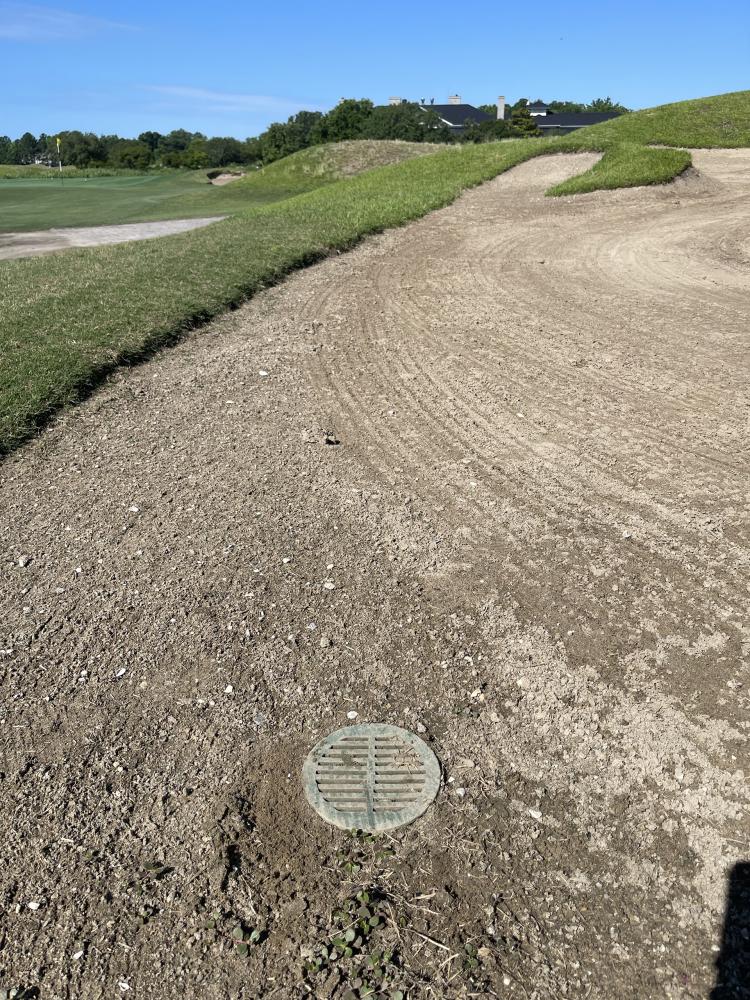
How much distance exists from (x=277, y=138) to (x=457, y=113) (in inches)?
1917

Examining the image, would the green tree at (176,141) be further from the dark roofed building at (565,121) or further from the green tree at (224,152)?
the dark roofed building at (565,121)

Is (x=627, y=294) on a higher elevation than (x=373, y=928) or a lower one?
higher

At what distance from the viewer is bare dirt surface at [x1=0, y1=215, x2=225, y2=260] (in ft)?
60.1

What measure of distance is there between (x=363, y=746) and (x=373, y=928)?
0.84 m

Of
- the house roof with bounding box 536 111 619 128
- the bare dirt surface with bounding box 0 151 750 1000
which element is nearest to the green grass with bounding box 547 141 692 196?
the bare dirt surface with bounding box 0 151 750 1000

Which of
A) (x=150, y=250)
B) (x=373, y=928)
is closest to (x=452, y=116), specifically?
(x=150, y=250)

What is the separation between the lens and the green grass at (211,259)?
7.49 m

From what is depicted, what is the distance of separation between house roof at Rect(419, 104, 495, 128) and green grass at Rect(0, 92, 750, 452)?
2825 inches

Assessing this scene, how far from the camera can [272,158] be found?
52.6 metres

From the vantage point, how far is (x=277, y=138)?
5416cm

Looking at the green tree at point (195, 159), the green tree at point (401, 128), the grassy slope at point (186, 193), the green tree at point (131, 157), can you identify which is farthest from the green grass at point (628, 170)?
the green tree at point (131, 157)

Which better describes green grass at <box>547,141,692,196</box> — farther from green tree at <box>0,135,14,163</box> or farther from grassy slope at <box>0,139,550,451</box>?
green tree at <box>0,135,14,163</box>

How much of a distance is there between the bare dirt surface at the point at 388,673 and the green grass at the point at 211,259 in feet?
2.12

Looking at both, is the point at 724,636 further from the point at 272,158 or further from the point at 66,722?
the point at 272,158
